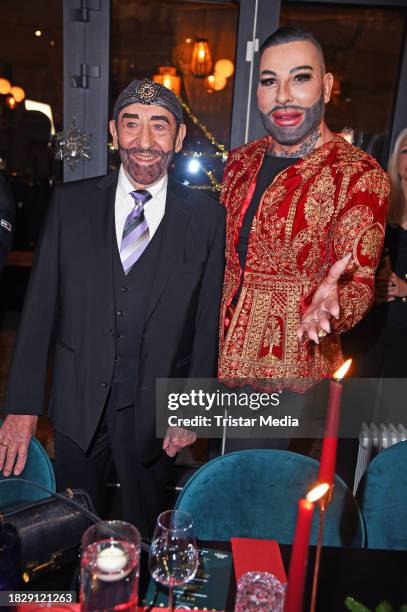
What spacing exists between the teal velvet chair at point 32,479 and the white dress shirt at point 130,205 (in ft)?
2.26

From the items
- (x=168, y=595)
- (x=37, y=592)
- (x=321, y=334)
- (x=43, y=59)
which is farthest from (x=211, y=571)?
(x=43, y=59)

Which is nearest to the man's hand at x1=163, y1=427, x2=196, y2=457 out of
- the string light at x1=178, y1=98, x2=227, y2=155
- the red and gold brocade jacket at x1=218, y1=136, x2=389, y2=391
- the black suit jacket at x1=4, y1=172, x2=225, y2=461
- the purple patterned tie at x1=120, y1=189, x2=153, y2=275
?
the black suit jacket at x1=4, y1=172, x2=225, y2=461

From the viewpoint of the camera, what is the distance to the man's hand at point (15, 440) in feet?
5.28

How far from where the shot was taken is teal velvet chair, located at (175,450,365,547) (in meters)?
1.51

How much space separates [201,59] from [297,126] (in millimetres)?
2086

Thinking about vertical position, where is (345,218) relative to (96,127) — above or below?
below

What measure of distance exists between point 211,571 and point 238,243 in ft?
3.61

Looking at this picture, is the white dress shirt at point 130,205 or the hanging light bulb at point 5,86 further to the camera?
the hanging light bulb at point 5,86

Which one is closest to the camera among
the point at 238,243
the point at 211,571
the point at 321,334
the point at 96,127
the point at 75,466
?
the point at 211,571

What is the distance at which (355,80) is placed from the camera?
423cm

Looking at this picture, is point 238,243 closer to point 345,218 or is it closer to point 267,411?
point 345,218

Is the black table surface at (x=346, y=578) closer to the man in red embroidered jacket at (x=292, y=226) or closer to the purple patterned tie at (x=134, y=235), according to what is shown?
the man in red embroidered jacket at (x=292, y=226)

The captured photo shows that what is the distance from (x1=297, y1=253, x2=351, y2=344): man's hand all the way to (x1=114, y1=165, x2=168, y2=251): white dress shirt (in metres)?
0.61

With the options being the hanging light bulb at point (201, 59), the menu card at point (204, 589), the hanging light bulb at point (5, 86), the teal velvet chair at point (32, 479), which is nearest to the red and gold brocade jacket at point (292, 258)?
the teal velvet chair at point (32, 479)
